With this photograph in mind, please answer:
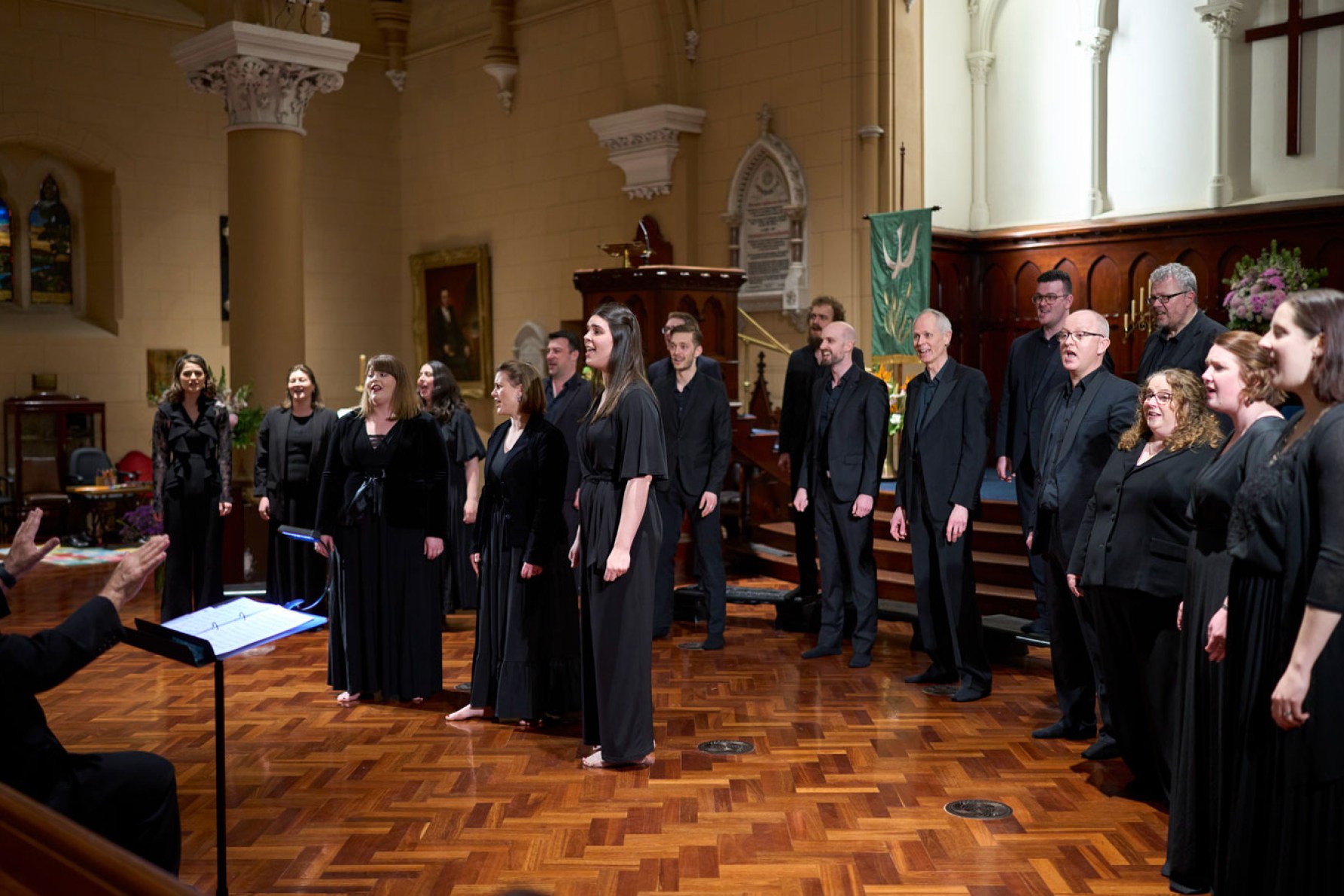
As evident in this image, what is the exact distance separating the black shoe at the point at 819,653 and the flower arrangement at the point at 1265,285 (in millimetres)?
4033

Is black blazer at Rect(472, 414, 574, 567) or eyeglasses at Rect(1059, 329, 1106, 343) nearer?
eyeglasses at Rect(1059, 329, 1106, 343)

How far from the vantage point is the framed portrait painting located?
14.2 metres

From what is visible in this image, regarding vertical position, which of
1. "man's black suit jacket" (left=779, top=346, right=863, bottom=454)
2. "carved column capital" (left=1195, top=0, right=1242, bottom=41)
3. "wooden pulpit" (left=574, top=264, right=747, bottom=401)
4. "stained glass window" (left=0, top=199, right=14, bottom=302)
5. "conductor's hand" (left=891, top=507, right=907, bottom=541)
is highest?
"carved column capital" (left=1195, top=0, right=1242, bottom=41)

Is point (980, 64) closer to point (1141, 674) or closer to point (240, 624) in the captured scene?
point (1141, 674)

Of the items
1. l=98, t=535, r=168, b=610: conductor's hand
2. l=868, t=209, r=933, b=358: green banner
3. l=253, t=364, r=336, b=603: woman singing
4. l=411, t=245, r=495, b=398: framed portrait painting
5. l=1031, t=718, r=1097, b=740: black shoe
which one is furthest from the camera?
l=411, t=245, r=495, b=398: framed portrait painting

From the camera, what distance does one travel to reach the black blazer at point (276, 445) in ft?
23.0

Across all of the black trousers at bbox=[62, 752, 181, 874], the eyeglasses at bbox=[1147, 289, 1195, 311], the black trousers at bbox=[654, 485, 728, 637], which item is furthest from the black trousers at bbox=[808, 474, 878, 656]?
the black trousers at bbox=[62, 752, 181, 874]

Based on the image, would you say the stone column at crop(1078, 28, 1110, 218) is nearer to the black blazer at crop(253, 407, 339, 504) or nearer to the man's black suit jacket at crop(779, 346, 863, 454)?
the man's black suit jacket at crop(779, 346, 863, 454)

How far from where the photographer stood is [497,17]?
13.3 metres

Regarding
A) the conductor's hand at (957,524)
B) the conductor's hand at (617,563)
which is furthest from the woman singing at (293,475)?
the conductor's hand at (957,524)

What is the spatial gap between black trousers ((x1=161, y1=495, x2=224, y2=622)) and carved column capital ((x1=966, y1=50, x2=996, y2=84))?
753cm

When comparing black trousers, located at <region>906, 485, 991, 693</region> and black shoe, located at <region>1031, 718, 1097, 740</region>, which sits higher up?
black trousers, located at <region>906, 485, 991, 693</region>

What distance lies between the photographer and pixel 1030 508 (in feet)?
19.8

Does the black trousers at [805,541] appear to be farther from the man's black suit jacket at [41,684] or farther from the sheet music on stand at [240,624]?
the man's black suit jacket at [41,684]
